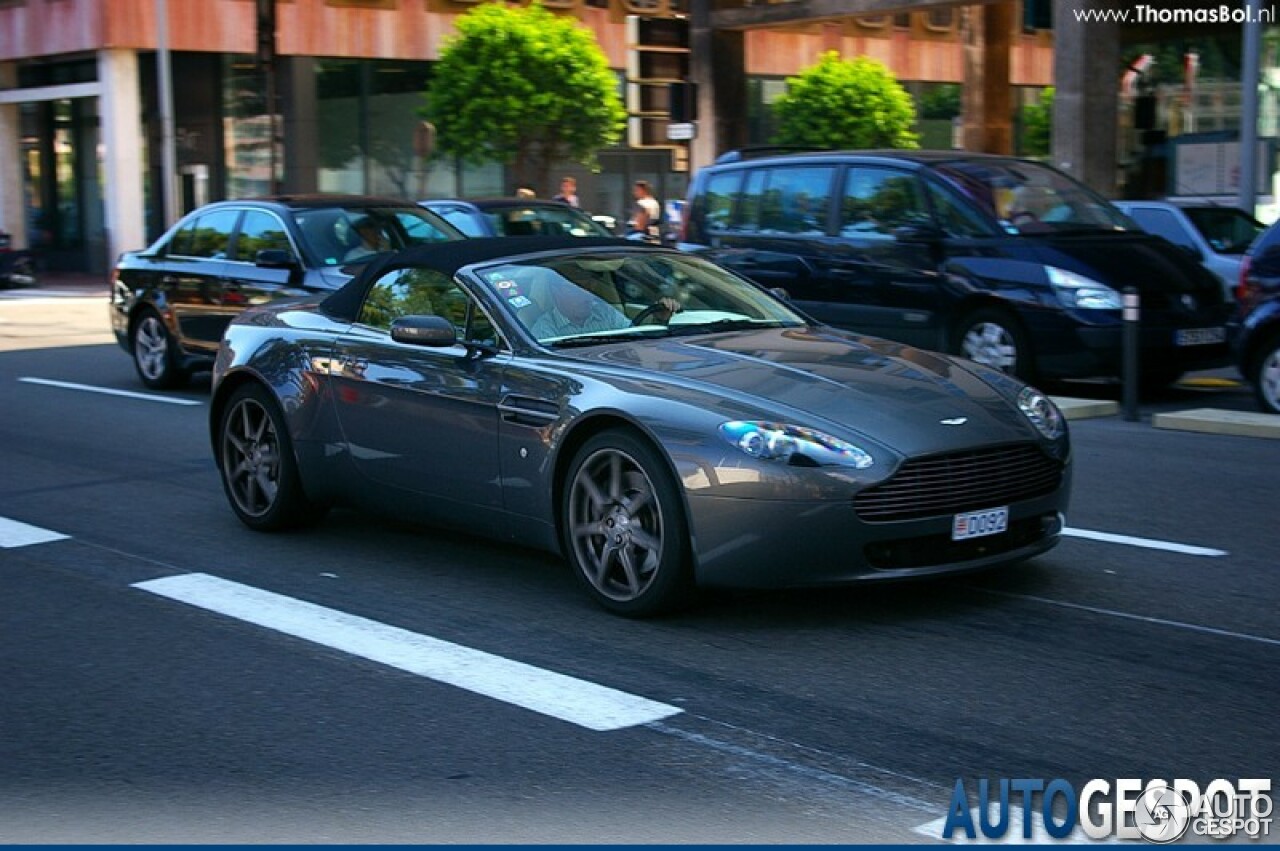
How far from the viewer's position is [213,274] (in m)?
14.1

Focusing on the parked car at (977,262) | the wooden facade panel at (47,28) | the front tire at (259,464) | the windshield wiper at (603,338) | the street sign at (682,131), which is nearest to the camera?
the windshield wiper at (603,338)

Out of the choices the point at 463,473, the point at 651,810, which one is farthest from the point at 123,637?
the point at 651,810

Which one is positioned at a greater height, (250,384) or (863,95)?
(863,95)

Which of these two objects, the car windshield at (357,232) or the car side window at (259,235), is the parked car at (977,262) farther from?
the car side window at (259,235)

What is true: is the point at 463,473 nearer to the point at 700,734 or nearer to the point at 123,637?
the point at 123,637

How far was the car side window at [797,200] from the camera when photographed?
46.8ft

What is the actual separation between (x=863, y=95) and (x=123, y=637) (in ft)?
138

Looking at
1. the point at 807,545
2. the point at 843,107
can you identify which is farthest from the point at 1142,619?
the point at 843,107

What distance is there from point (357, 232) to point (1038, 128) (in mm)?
44416

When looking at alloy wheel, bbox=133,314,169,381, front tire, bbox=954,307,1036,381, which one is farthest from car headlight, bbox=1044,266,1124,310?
alloy wheel, bbox=133,314,169,381

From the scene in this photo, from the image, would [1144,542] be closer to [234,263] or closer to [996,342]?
[996,342]

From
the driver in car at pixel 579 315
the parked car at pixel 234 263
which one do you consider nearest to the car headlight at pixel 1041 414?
the driver in car at pixel 579 315

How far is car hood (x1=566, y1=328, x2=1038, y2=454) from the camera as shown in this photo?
6.11m

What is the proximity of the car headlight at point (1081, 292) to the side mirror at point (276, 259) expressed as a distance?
19.0 ft
